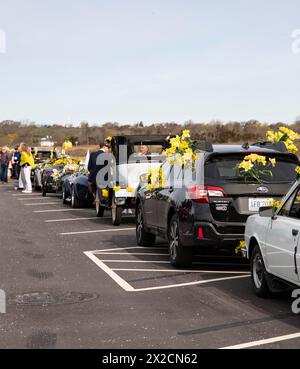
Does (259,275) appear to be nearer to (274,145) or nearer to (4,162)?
(274,145)

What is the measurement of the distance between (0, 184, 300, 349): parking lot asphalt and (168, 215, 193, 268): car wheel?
0.16m

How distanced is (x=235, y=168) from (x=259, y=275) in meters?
2.12

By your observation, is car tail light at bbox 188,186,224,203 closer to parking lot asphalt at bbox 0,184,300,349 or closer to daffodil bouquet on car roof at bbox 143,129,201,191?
daffodil bouquet on car roof at bbox 143,129,201,191

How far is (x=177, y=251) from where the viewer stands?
11508 mm

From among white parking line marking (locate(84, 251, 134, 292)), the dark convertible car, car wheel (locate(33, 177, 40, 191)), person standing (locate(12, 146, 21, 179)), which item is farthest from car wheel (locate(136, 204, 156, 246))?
person standing (locate(12, 146, 21, 179))

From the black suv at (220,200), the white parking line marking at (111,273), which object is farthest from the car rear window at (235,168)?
the white parking line marking at (111,273)

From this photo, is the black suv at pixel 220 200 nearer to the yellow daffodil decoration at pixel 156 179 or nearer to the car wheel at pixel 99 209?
the yellow daffodil decoration at pixel 156 179

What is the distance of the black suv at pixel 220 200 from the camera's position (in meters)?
10.9

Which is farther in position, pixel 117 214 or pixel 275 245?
pixel 117 214

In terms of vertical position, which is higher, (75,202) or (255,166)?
(255,166)

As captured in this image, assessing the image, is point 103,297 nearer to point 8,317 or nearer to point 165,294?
point 165,294

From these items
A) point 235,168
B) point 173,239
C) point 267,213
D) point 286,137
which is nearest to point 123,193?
point 286,137

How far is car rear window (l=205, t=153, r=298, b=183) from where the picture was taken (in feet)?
36.4

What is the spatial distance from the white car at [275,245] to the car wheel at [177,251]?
1669 mm
